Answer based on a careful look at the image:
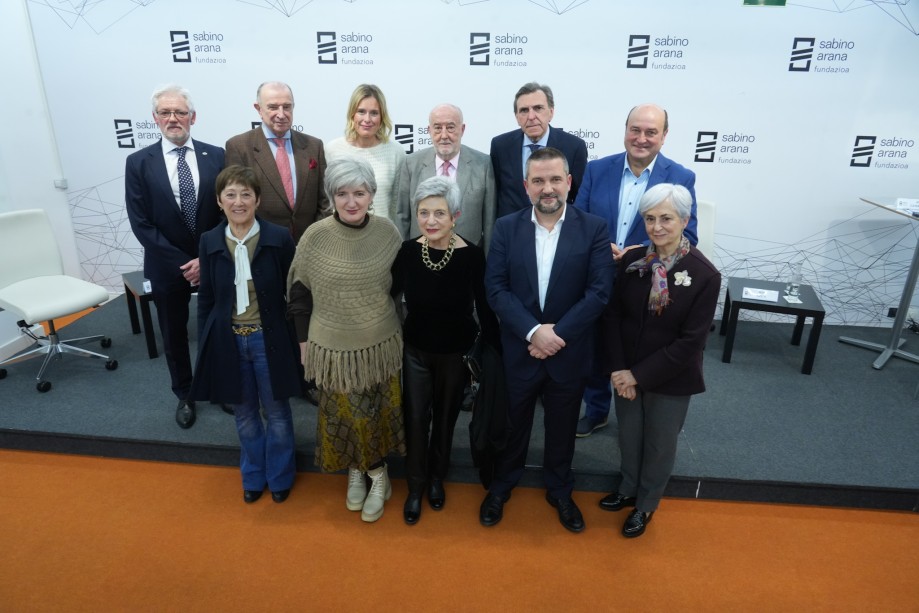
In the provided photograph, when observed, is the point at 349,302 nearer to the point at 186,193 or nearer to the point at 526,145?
the point at 186,193

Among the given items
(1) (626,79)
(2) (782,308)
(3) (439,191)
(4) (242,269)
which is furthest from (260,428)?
(1) (626,79)

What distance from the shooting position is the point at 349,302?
248cm

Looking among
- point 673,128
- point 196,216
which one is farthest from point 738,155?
point 196,216

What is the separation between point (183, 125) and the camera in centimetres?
303

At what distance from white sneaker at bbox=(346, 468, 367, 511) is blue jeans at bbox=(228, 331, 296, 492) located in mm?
319

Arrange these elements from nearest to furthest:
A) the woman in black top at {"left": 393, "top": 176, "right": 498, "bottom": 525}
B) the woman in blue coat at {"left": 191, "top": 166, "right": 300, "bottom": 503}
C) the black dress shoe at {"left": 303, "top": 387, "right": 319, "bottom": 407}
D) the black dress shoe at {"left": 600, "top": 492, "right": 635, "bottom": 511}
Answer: the woman in black top at {"left": 393, "top": 176, "right": 498, "bottom": 525}
the woman in blue coat at {"left": 191, "top": 166, "right": 300, "bottom": 503}
the black dress shoe at {"left": 600, "top": 492, "right": 635, "bottom": 511}
the black dress shoe at {"left": 303, "top": 387, "right": 319, "bottom": 407}

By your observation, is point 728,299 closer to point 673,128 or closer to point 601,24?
point 673,128

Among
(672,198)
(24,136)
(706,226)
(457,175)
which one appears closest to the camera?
(672,198)

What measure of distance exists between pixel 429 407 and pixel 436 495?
0.51 m

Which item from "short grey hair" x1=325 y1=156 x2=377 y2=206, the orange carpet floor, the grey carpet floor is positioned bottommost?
the orange carpet floor

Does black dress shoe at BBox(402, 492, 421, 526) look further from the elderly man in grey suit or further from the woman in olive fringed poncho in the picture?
the elderly man in grey suit

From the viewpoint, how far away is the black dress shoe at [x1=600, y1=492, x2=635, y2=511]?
114 inches

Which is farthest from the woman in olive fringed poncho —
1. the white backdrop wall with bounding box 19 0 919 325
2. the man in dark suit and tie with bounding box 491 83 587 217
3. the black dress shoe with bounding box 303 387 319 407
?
the white backdrop wall with bounding box 19 0 919 325

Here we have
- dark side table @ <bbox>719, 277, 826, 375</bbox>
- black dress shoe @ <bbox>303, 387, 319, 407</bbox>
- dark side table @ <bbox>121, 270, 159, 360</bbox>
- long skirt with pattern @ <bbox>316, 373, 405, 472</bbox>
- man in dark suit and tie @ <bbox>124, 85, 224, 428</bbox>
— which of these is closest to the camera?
long skirt with pattern @ <bbox>316, 373, 405, 472</bbox>
